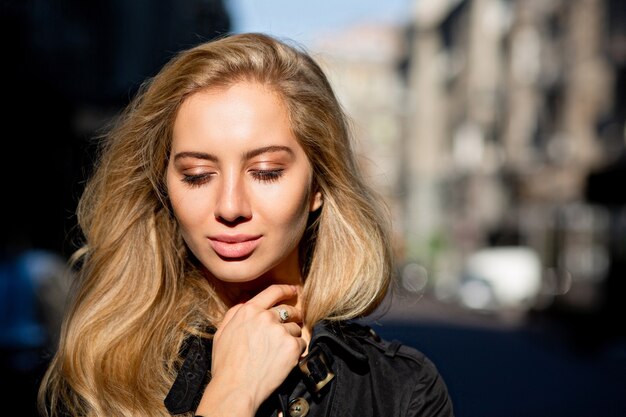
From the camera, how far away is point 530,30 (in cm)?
4191

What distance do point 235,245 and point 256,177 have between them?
0.15 metres

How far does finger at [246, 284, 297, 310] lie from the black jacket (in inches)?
4.2

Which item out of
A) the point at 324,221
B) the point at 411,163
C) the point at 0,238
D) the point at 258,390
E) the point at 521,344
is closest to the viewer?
the point at 258,390

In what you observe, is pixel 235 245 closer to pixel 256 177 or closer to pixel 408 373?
pixel 256 177

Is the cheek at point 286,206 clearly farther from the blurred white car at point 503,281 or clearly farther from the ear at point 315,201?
the blurred white car at point 503,281

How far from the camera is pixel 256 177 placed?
201 centimetres

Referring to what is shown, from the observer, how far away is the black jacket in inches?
78.7

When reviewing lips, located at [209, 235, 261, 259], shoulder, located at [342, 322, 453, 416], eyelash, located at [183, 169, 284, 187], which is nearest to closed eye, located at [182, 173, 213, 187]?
eyelash, located at [183, 169, 284, 187]

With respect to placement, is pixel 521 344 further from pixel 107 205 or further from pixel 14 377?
pixel 107 205

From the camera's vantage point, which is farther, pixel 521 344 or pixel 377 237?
pixel 521 344

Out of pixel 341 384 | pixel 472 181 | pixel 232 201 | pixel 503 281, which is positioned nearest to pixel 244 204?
pixel 232 201

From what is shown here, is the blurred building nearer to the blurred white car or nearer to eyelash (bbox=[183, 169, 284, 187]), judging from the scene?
the blurred white car

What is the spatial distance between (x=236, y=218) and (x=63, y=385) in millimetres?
598

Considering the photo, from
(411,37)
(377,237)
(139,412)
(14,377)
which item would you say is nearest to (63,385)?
(139,412)
